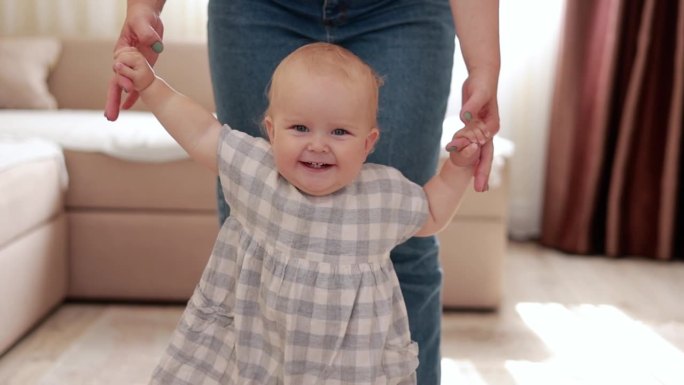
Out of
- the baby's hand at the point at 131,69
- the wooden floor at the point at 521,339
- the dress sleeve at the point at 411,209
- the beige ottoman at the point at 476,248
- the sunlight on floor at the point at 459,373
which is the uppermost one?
the baby's hand at the point at 131,69

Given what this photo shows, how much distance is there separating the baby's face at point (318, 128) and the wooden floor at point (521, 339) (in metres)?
1.03

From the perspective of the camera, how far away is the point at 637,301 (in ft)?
8.15

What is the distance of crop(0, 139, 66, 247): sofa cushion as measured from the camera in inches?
74.0

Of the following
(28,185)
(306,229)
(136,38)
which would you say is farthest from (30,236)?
(306,229)

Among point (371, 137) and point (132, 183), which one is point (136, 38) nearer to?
point (371, 137)

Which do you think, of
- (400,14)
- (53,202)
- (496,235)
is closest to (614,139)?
(496,235)

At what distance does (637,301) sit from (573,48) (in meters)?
0.92

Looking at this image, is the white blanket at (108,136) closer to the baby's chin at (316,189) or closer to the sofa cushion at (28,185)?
the sofa cushion at (28,185)

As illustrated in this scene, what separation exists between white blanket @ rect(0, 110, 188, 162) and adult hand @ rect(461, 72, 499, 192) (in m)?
1.31

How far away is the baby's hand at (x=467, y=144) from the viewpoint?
983 millimetres

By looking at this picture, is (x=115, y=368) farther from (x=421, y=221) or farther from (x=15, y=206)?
(x=421, y=221)

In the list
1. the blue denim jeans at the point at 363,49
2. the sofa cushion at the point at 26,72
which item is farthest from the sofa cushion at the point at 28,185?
the blue denim jeans at the point at 363,49

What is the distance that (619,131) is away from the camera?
116 inches

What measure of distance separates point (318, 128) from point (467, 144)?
17cm
